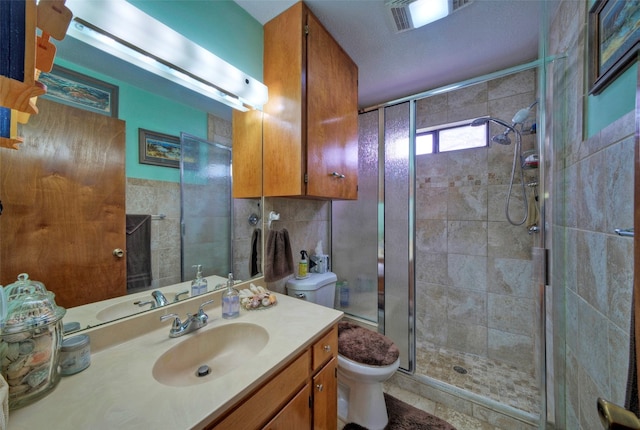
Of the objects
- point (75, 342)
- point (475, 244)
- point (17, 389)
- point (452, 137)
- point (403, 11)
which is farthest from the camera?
point (452, 137)

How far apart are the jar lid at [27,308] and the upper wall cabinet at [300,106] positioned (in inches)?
36.9

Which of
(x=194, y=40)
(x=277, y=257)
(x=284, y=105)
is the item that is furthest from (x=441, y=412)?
(x=194, y=40)

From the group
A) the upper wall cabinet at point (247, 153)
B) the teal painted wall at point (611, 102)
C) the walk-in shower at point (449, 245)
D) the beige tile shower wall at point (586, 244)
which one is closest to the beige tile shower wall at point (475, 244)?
the walk-in shower at point (449, 245)

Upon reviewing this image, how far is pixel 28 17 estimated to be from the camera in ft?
1.30

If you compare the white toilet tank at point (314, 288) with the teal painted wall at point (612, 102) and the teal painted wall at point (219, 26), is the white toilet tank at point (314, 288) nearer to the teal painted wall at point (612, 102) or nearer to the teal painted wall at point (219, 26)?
the teal painted wall at point (219, 26)

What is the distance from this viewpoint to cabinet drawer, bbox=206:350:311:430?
0.59m

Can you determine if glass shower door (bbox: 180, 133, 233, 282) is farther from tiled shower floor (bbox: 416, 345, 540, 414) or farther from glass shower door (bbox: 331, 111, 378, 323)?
tiled shower floor (bbox: 416, 345, 540, 414)

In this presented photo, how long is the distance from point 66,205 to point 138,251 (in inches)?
10.1

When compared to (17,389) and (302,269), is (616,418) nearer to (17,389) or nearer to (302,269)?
(17,389)

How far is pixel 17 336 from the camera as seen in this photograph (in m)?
0.52

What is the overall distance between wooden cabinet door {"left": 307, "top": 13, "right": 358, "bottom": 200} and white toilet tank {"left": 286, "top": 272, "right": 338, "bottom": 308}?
613 millimetres

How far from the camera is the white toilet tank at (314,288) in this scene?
1510mm

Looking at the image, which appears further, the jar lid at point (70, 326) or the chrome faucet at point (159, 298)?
the chrome faucet at point (159, 298)

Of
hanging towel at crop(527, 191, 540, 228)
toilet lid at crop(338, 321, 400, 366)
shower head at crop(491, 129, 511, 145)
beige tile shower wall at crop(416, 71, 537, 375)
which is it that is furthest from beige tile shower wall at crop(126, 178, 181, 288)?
hanging towel at crop(527, 191, 540, 228)
